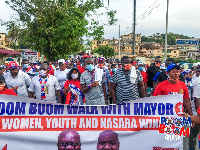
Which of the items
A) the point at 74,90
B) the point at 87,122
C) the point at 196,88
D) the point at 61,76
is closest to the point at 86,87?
the point at 74,90

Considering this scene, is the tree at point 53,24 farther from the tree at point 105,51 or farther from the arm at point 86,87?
the tree at point 105,51

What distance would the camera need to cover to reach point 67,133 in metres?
3.84

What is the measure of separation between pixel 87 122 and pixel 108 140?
0.42 m

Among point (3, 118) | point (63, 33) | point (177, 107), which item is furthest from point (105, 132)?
point (63, 33)

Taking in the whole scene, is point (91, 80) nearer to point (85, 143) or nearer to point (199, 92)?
point (85, 143)

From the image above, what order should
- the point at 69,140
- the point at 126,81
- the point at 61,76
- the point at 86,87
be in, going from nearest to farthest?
the point at 69,140 → the point at 86,87 → the point at 126,81 → the point at 61,76

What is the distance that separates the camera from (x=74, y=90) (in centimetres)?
577

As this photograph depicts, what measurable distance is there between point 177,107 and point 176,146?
585mm

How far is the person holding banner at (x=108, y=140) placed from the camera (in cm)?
373

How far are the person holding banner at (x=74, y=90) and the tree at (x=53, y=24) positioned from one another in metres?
9.42

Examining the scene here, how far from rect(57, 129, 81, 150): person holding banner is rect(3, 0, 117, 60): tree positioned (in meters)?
11.6

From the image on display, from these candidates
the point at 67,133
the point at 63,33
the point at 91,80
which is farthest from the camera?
the point at 63,33

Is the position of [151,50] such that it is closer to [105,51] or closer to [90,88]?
[105,51]

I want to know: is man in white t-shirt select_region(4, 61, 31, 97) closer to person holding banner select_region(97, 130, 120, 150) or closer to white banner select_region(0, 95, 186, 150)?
white banner select_region(0, 95, 186, 150)
